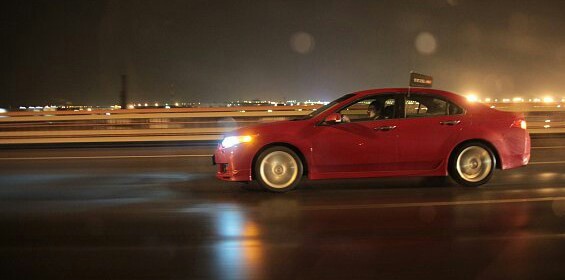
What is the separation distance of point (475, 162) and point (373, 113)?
5.57 feet

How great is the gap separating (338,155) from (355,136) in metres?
0.38

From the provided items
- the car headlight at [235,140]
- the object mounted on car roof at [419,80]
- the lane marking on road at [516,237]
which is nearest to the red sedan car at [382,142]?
the car headlight at [235,140]

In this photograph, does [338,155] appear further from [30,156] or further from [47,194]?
[30,156]

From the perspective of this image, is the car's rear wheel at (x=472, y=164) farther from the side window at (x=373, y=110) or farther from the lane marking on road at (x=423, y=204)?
the side window at (x=373, y=110)

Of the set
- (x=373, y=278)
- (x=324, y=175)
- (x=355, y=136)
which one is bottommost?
(x=373, y=278)

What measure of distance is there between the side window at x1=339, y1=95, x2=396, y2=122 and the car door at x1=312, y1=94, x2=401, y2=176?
0.47 ft

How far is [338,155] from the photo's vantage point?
27.4ft

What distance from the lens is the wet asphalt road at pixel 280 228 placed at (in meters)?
5.00

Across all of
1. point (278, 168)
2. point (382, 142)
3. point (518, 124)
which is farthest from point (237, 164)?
point (518, 124)

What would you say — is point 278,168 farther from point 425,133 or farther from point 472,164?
point 472,164

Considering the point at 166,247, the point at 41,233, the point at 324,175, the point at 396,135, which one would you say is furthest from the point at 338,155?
the point at 41,233

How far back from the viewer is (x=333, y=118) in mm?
8352

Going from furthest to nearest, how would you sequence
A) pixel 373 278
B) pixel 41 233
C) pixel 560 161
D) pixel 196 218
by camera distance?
1. pixel 560 161
2. pixel 196 218
3. pixel 41 233
4. pixel 373 278

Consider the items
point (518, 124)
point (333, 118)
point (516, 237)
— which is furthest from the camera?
point (518, 124)
